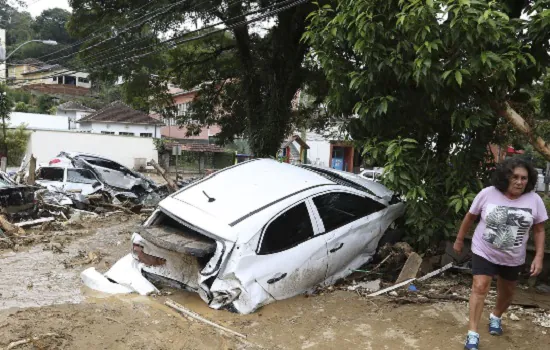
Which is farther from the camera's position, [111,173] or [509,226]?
[111,173]

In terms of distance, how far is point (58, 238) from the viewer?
9047mm

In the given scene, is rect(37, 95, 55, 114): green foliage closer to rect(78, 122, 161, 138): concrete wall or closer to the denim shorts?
rect(78, 122, 161, 138): concrete wall

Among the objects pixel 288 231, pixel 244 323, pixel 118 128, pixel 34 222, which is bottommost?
pixel 34 222

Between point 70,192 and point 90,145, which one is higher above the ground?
point 90,145

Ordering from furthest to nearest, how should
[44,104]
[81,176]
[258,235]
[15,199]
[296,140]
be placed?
[44,104]
[296,140]
[81,176]
[15,199]
[258,235]

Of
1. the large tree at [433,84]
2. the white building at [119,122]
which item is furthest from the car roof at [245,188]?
the white building at [119,122]

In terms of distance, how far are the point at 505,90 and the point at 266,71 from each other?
29.9 feet

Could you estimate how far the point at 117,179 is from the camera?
15125 mm

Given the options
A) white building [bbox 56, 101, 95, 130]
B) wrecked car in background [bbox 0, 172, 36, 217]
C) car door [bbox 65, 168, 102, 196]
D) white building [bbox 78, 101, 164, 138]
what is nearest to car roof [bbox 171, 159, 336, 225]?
wrecked car in background [bbox 0, 172, 36, 217]

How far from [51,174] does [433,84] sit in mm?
13215

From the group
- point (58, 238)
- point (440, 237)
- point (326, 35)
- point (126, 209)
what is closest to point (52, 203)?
point (126, 209)

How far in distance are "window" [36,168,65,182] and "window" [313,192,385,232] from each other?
11.6 m

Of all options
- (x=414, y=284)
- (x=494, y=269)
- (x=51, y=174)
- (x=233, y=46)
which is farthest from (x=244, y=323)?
(x=233, y=46)

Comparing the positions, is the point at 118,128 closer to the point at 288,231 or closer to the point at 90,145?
the point at 90,145
